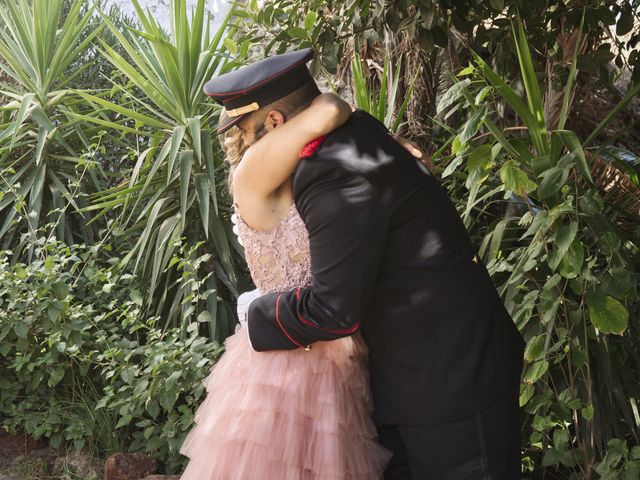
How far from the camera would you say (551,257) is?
3.12 metres

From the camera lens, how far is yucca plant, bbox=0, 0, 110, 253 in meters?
5.49

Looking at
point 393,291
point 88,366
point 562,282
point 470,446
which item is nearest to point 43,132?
point 88,366

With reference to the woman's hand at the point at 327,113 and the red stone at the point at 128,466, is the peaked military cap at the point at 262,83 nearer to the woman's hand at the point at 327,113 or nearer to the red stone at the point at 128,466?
the woman's hand at the point at 327,113

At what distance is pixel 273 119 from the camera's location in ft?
7.01

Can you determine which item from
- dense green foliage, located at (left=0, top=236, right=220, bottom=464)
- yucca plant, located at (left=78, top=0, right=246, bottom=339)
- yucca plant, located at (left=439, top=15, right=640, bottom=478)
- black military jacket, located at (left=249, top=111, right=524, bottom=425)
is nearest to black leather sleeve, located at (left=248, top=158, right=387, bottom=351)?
black military jacket, located at (left=249, top=111, right=524, bottom=425)

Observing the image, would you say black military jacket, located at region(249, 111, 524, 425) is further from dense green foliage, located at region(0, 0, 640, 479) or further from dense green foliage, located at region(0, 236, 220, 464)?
dense green foliage, located at region(0, 236, 220, 464)

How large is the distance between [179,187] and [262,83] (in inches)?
121

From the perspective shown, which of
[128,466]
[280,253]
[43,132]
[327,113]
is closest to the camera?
[327,113]

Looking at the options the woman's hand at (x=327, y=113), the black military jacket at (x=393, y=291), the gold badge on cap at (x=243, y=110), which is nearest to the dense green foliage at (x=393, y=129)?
the black military jacket at (x=393, y=291)

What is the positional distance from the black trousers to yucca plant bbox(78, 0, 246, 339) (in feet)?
8.15

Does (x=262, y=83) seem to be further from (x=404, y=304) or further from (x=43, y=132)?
(x=43, y=132)

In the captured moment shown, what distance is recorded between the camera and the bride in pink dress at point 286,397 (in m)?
2.14

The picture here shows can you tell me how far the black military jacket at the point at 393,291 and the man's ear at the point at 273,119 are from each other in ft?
0.49

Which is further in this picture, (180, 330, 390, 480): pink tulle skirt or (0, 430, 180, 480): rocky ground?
(0, 430, 180, 480): rocky ground
